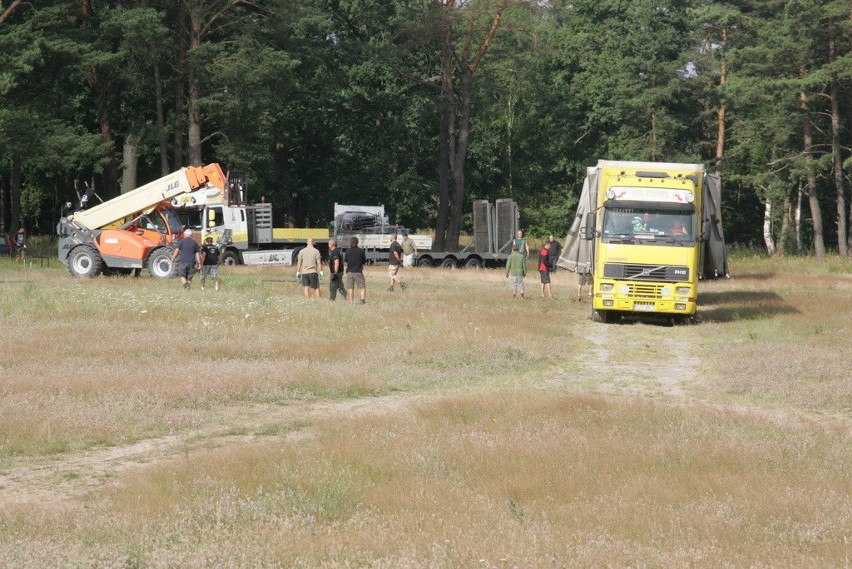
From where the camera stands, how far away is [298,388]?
54.6 feet

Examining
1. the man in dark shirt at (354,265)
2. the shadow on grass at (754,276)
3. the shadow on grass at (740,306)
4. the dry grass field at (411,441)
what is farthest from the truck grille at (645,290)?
the shadow on grass at (754,276)

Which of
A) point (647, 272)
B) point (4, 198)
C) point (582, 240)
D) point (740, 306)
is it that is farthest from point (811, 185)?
point (4, 198)

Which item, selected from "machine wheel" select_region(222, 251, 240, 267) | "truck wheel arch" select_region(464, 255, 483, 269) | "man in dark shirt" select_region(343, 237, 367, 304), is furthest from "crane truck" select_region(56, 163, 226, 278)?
"truck wheel arch" select_region(464, 255, 483, 269)

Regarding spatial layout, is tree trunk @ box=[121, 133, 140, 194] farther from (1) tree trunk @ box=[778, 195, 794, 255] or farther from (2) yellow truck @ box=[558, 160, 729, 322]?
(1) tree trunk @ box=[778, 195, 794, 255]

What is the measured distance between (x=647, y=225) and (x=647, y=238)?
1.18ft

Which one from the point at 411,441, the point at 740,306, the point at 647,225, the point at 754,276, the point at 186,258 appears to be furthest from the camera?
the point at 754,276

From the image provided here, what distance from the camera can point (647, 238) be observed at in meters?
27.5

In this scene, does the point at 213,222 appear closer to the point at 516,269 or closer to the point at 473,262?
the point at 473,262

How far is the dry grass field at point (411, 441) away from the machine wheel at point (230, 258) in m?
22.8

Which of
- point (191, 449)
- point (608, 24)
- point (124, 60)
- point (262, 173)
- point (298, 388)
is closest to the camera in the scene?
point (191, 449)

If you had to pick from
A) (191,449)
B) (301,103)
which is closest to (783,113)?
(301,103)

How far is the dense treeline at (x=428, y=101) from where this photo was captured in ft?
174

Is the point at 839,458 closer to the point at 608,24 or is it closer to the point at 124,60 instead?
the point at 124,60

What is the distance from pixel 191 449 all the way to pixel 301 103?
187 ft
